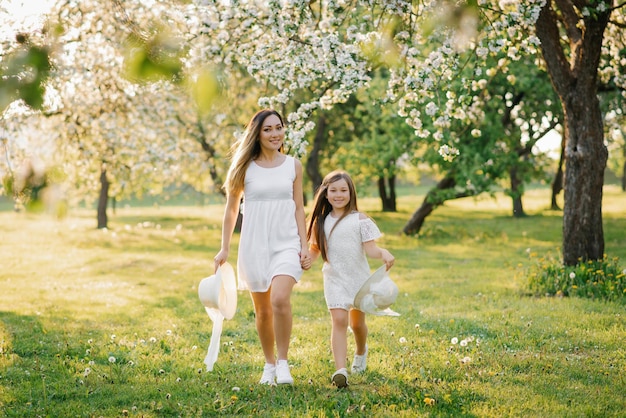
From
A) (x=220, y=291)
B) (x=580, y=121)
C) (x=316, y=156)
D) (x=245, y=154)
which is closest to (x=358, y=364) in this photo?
(x=220, y=291)

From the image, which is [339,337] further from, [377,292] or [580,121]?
[580,121]

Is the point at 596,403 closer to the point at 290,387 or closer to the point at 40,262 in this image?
the point at 290,387

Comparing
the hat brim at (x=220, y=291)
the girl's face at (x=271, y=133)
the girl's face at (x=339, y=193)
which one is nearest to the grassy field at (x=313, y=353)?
the hat brim at (x=220, y=291)

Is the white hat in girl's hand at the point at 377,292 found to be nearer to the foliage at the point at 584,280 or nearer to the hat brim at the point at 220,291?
the hat brim at the point at 220,291

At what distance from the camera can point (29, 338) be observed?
752 centimetres

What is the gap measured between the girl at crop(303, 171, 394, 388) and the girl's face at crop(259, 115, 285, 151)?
0.54m

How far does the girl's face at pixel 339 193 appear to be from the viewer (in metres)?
5.57

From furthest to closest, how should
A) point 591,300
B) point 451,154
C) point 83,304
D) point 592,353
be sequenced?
point 83,304
point 591,300
point 451,154
point 592,353

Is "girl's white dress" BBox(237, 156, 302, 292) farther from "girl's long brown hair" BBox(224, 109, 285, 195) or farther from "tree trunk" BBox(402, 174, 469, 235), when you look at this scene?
"tree trunk" BBox(402, 174, 469, 235)

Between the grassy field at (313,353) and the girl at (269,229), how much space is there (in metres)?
0.46

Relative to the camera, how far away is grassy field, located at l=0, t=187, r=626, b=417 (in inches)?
193

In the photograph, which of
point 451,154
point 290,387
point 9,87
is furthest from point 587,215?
point 9,87

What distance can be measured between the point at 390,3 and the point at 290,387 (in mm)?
3797

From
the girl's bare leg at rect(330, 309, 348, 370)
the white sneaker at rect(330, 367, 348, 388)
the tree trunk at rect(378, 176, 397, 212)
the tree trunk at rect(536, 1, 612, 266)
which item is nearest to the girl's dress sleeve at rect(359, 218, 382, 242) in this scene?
the girl's bare leg at rect(330, 309, 348, 370)
